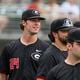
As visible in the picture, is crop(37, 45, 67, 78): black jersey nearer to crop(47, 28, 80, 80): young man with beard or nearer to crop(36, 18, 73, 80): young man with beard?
crop(36, 18, 73, 80): young man with beard

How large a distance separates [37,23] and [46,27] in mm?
4540

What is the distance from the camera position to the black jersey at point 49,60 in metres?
6.38

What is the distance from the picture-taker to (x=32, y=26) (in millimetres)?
7438

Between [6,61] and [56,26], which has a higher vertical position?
[56,26]

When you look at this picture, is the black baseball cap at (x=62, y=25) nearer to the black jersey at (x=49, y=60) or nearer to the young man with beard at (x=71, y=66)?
the black jersey at (x=49, y=60)

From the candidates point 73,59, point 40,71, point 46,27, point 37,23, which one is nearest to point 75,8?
point 46,27

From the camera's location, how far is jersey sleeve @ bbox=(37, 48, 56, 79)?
6361 millimetres

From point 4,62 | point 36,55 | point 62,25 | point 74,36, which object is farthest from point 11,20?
point 74,36

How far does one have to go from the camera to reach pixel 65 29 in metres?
6.87

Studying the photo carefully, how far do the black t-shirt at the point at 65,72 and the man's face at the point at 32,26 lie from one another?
6.05ft

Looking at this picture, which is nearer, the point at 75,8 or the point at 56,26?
the point at 56,26

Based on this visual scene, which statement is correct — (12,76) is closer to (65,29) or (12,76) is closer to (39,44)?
(39,44)

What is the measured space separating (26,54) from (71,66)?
202 cm

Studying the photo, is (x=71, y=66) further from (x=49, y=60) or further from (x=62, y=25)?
(x=62, y=25)
